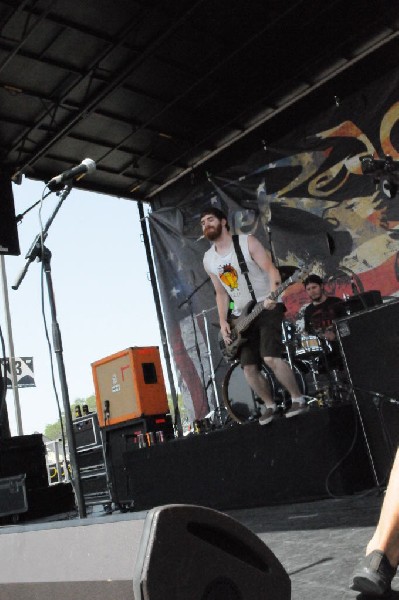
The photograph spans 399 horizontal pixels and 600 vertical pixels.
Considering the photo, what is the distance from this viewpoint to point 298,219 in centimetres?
791

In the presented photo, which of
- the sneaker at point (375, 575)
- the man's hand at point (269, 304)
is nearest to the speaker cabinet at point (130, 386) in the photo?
the man's hand at point (269, 304)

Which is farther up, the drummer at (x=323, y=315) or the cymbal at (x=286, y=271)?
the cymbal at (x=286, y=271)

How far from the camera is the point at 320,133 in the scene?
788cm

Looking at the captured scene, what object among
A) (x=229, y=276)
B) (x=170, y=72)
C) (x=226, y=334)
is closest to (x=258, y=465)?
(x=226, y=334)

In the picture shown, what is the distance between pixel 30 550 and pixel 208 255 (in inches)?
176

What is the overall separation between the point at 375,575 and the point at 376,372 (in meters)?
2.13

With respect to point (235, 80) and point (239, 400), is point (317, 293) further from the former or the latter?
point (235, 80)

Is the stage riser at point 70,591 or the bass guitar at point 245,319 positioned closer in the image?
the stage riser at point 70,591

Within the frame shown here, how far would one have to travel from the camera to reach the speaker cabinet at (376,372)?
3.53 m

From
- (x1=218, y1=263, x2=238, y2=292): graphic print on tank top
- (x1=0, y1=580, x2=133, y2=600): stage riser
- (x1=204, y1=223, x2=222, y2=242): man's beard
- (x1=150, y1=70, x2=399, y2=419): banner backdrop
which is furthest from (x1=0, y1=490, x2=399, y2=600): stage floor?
(x1=150, y1=70, x2=399, y2=419): banner backdrop

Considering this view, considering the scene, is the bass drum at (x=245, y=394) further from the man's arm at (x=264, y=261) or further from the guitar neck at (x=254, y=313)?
the man's arm at (x=264, y=261)

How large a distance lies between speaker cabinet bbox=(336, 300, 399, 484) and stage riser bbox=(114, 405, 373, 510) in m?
0.25

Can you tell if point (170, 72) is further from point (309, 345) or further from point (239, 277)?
point (309, 345)

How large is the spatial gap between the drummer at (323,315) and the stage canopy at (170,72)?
265 cm
